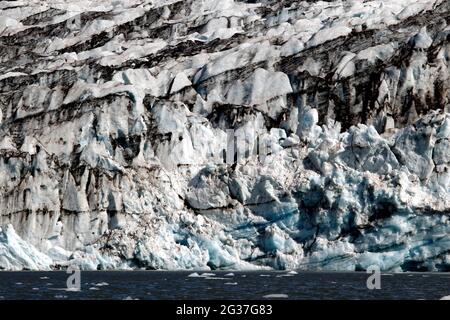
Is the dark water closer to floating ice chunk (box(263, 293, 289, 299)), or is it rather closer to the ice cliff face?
floating ice chunk (box(263, 293, 289, 299))

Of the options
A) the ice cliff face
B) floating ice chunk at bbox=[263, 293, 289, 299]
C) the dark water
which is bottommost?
floating ice chunk at bbox=[263, 293, 289, 299]

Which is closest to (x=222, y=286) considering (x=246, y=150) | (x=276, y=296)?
(x=276, y=296)

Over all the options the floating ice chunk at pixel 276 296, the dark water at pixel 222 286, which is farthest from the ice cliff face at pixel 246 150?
the floating ice chunk at pixel 276 296

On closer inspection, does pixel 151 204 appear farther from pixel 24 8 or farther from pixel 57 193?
pixel 24 8

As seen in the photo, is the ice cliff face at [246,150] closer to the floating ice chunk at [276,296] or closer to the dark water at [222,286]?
the dark water at [222,286]

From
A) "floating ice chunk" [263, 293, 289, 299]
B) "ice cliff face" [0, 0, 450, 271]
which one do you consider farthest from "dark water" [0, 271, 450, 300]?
"ice cliff face" [0, 0, 450, 271]

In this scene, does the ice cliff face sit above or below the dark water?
above

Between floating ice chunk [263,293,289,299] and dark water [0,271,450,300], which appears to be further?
dark water [0,271,450,300]
